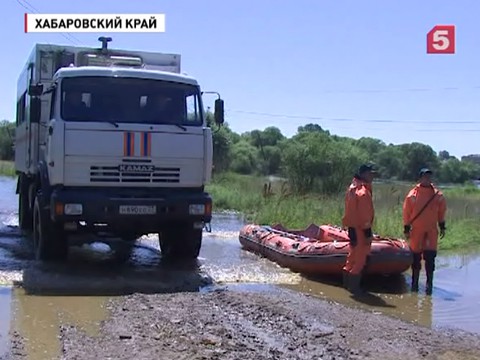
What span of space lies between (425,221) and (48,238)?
220 inches

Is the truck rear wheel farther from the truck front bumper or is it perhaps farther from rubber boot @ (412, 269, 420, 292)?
rubber boot @ (412, 269, 420, 292)

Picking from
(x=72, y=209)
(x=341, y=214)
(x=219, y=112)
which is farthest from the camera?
(x=341, y=214)

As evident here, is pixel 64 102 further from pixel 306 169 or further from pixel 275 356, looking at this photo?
pixel 306 169

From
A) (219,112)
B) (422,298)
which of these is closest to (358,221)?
(422,298)

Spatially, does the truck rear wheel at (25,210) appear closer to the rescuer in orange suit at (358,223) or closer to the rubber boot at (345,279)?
the rubber boot at (345,279)

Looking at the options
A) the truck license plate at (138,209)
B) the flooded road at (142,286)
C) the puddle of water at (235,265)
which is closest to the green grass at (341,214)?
the puddle of water at (235,265)

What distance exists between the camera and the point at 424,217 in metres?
10.3

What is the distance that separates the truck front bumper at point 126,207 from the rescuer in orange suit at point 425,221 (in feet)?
9.89

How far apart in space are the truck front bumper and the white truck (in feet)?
0.05

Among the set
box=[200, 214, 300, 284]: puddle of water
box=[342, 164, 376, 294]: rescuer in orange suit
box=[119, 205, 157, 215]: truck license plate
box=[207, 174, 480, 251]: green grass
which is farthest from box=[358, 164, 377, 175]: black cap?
box=[207, 174, 480, 251]: green grass

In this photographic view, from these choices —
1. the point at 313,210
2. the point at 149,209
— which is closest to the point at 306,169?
the point at 313,210

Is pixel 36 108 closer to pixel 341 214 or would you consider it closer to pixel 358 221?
pixel 358 221

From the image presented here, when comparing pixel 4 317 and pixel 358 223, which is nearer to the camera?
pixel 4 317

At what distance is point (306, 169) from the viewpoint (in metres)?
35.4
